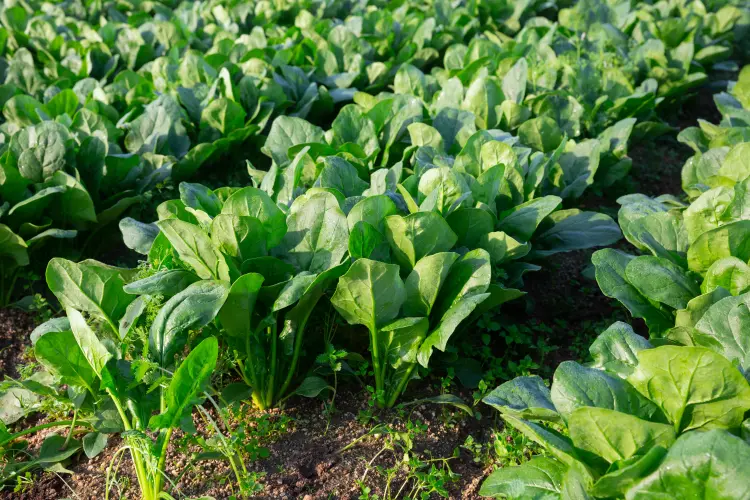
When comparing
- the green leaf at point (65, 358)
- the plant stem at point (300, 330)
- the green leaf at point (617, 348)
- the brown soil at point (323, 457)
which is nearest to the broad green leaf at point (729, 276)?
the green leaf at point (617, 348)

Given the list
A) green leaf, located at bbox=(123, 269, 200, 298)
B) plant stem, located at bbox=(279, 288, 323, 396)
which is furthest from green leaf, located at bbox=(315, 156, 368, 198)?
green leaf, located at bbox=(123, 269, 200, 298)

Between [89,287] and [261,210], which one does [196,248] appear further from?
[89,287]

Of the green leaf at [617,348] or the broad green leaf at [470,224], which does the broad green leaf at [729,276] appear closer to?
the green leaf at [617,348]

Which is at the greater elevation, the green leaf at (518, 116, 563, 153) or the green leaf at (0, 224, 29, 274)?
the green leaf at (518, 116, 563, 153)

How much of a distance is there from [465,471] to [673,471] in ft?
3.18

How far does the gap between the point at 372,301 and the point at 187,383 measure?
623 millimetres

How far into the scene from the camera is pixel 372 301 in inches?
89.6

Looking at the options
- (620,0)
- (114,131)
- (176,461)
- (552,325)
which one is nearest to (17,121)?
(114,131)

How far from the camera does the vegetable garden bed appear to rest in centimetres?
192

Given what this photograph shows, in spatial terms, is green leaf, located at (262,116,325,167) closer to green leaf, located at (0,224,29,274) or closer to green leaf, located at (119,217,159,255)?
green leaf, located at (119,217,159,255)

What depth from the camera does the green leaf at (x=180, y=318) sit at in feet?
7.19

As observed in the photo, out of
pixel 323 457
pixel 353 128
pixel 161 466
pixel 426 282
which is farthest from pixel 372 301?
pixel 353 128

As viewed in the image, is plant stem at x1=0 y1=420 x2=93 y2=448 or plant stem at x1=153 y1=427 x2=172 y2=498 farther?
plant stem at x1=0 y1=420 x2=93 y2=448

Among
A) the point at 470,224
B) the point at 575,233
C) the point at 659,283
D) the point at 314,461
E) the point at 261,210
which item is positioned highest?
the point at 261,210
